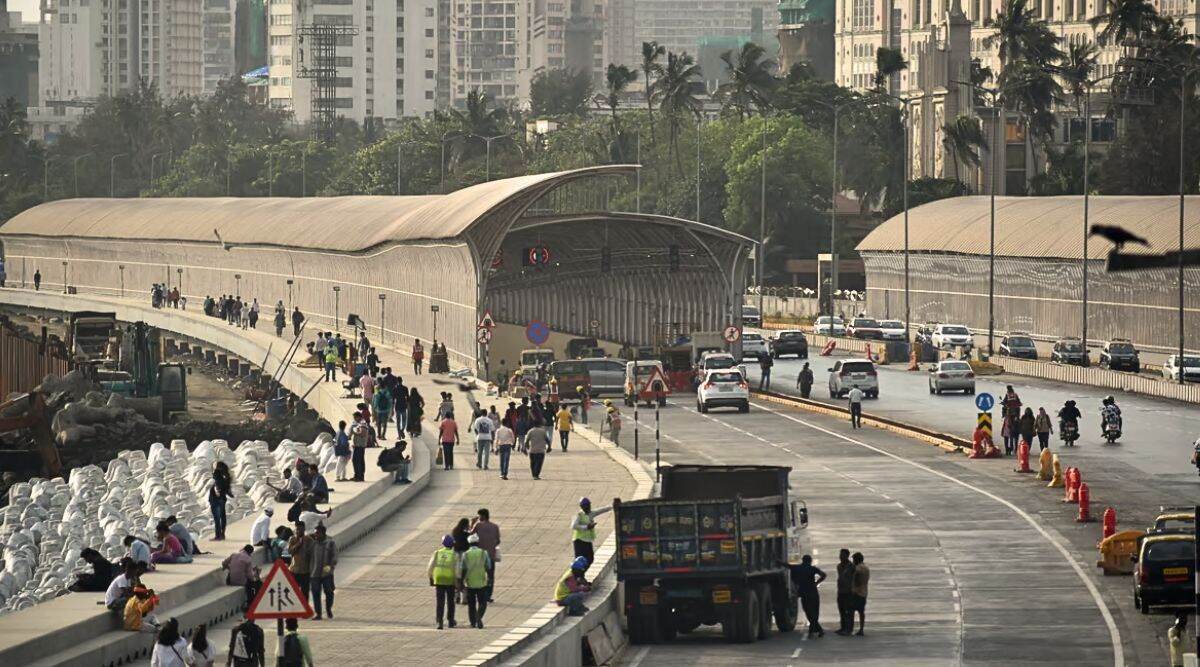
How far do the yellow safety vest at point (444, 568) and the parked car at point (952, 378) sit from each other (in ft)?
167

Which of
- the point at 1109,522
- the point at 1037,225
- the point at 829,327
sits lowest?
the point at 1109,522

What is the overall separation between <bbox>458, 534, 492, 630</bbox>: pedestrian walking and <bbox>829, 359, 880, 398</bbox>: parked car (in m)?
47.6

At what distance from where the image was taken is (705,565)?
32.4m

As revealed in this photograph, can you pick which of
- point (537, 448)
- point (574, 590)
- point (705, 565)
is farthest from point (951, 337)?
point (574, 590)

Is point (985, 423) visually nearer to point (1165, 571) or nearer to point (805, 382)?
point (805, 382)

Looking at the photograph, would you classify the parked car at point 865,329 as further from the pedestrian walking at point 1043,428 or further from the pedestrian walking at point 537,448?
the pedestrian walking at point 537,448

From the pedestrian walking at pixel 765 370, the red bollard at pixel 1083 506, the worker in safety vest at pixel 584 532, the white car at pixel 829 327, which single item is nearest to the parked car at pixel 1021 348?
the pedestrian walking at pixel 765 370

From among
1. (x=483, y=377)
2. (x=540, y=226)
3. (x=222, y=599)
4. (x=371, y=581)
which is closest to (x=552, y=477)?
(x=371, y=581)

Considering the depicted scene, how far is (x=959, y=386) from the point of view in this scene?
80562 mm

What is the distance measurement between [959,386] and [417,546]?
4191cm

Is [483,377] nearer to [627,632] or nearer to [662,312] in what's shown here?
[662,312]

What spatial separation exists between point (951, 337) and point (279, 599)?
77.9 meters

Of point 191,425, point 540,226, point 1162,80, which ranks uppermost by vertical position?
point 1162,80

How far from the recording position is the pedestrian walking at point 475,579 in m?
31.3
